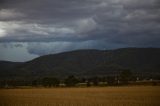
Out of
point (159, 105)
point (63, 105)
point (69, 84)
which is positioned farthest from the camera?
point (69, 84)

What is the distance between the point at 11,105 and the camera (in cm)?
4031

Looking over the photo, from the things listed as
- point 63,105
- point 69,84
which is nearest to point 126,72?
point 69,84

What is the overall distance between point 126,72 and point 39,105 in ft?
383

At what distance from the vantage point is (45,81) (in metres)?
144

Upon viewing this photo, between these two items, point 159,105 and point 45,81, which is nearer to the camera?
point 159,105

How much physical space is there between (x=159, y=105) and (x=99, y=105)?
6.55 metres

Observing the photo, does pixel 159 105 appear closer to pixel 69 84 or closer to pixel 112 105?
pixel 112 105

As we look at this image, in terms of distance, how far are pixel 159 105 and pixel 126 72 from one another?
117497 mm

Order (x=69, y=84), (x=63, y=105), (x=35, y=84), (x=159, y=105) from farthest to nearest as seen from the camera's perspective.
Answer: (x=35, y=84)
(x=69, y=84)
(x=63, y=105)
(x=159, y=105)

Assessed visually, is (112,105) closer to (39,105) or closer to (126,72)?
(39,105)

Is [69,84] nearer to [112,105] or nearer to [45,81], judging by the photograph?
[45,81]

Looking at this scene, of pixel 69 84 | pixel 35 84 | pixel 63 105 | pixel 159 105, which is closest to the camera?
pixel 159 105

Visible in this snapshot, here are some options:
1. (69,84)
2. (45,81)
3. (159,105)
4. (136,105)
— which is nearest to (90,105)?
(136,105)

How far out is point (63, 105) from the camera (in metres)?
40.2
